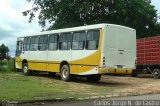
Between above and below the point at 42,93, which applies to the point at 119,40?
above

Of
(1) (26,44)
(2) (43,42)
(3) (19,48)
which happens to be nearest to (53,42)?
(2) (43,42)

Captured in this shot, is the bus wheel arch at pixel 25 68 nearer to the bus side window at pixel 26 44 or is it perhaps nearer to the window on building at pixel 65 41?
the bus side window at pixel 26 44

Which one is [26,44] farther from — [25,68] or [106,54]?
[106,54]

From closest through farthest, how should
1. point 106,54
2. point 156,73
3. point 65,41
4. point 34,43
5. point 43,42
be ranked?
1. point 106,54
2. point 65,41
3. point 43,42
4. point 34,43
5. point 156,73

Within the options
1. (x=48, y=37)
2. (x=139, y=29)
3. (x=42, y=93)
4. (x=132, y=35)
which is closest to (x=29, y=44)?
(x=48, y=37)

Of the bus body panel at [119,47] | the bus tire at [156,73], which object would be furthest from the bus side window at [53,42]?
the bus tire at [156,73]

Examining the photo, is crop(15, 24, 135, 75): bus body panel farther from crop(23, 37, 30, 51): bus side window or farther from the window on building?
crop(23, 37, 30, 51): bus side window

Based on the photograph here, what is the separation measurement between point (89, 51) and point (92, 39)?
26.3 inches

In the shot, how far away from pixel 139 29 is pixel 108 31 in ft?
92.0

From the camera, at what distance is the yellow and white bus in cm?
2338

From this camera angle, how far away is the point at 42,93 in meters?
18.2

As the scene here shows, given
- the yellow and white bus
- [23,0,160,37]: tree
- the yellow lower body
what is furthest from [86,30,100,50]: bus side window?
[23,0,160,37]: tree

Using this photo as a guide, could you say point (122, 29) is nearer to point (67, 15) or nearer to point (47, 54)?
point (47, 54)

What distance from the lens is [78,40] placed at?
83.2 ft
